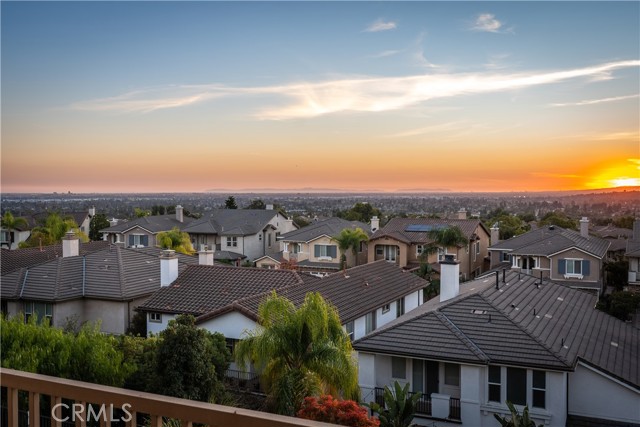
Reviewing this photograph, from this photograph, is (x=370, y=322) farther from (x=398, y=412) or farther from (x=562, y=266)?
(x=562, y=266)

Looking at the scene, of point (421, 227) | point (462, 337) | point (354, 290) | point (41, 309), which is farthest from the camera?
point (421, 227)

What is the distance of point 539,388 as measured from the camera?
14891mm

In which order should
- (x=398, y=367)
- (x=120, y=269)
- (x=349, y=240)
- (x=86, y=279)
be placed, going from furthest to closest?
(x=349, y=240)
(x=120, y=269)
(x=86, y=279)
(x=398, y=367)

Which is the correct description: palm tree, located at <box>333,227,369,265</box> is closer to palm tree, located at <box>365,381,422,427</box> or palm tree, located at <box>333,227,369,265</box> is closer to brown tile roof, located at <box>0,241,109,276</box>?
brown tile roof, located at <box>0,241,109,276</box>

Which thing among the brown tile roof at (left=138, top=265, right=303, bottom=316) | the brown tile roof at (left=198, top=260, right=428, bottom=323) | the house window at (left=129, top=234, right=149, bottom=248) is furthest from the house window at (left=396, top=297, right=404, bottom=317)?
the house window at (left=129, top=234, right=149, bottom=248)

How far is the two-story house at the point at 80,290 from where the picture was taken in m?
24.2

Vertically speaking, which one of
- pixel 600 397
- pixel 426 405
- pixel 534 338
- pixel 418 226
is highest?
pixel 418 226

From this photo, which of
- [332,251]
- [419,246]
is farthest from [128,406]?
[332,251]

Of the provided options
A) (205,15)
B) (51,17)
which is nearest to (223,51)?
(205,15)

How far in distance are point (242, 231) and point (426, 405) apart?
41.1 meters

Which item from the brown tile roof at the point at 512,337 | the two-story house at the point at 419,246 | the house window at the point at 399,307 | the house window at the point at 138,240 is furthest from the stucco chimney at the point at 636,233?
the house window at the point at 138,240

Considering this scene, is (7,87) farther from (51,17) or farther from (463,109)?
(463,109)

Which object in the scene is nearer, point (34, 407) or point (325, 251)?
point (34, 407)

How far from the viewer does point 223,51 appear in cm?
2991
